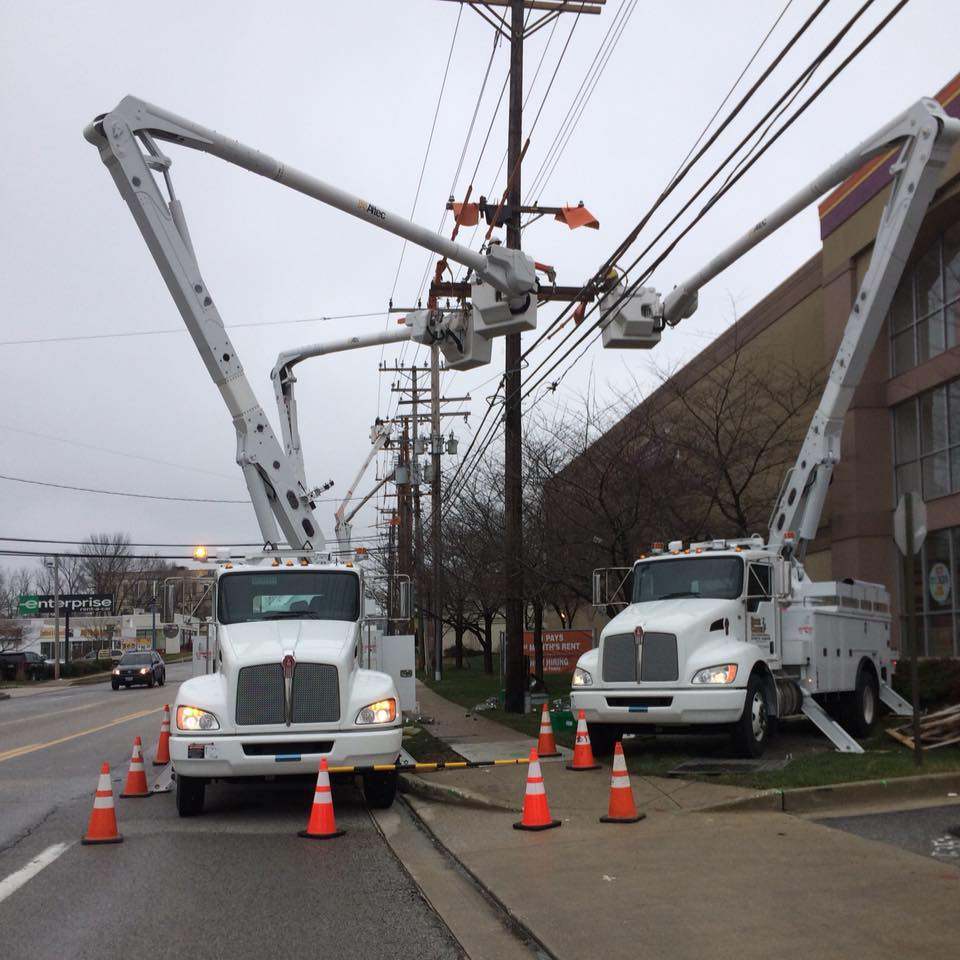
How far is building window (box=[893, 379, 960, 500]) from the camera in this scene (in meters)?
22.0

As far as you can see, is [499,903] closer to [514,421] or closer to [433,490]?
[514,421]

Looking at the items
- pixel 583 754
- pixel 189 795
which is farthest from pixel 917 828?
pixel 189 795

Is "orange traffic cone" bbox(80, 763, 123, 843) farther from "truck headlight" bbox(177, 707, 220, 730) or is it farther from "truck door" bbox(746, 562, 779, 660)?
"truck door" bbox(746, 562, 779, 660)

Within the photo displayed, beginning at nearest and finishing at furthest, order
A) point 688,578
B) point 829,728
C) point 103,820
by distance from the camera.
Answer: point 103,820 < point 829,728 < point 688,578

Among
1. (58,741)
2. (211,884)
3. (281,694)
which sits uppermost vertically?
(281,694)

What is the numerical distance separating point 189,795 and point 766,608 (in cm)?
730

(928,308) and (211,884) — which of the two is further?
(928,308)

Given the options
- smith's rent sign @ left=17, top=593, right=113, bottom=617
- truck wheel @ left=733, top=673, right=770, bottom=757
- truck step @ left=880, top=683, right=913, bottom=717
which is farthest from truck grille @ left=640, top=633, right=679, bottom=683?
smith's rent sign @ left=17, top=593, right=113, bottom=617

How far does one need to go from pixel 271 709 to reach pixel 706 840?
430cm

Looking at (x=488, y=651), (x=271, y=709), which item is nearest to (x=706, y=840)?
(x=271, y=709)

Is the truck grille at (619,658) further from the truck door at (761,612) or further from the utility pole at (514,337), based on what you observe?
the utility pole at (514,337)

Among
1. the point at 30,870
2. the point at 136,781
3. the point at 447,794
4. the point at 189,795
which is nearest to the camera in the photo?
the point at 30,870

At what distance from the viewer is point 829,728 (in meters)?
13.4

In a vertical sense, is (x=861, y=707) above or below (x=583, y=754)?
above
